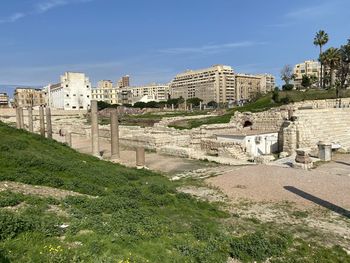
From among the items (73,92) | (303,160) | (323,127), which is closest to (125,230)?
(303,160)

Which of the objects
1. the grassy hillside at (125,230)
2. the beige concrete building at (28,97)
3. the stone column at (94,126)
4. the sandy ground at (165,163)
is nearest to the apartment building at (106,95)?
the beige concrete building at (28,97)

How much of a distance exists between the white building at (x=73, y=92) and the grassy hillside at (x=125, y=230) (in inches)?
3997

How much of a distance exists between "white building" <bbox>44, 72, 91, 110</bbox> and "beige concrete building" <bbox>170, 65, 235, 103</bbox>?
6994cm

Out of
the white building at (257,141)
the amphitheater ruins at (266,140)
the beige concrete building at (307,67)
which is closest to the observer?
the amphitheater ruins at (266,140)

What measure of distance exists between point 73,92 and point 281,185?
349 feet

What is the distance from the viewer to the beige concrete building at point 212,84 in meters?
165

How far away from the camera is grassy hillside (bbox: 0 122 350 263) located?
19.0ft

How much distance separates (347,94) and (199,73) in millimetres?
128329

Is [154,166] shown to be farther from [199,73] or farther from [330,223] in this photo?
[199,73]

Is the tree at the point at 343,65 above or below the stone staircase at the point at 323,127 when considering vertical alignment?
above

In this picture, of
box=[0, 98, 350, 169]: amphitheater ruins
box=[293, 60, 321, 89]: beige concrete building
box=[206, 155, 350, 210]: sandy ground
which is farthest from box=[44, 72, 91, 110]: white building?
box=[206, 155, 350, 210]: sandy ground

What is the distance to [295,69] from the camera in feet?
537

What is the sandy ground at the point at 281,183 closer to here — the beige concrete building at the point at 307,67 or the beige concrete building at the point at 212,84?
the beige concrete building at the point at 212,84

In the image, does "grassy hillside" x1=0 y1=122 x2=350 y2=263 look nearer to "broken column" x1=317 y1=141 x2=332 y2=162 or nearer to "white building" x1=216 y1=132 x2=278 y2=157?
"broken column" x1=317 y1=141 x2=332 y2=162
